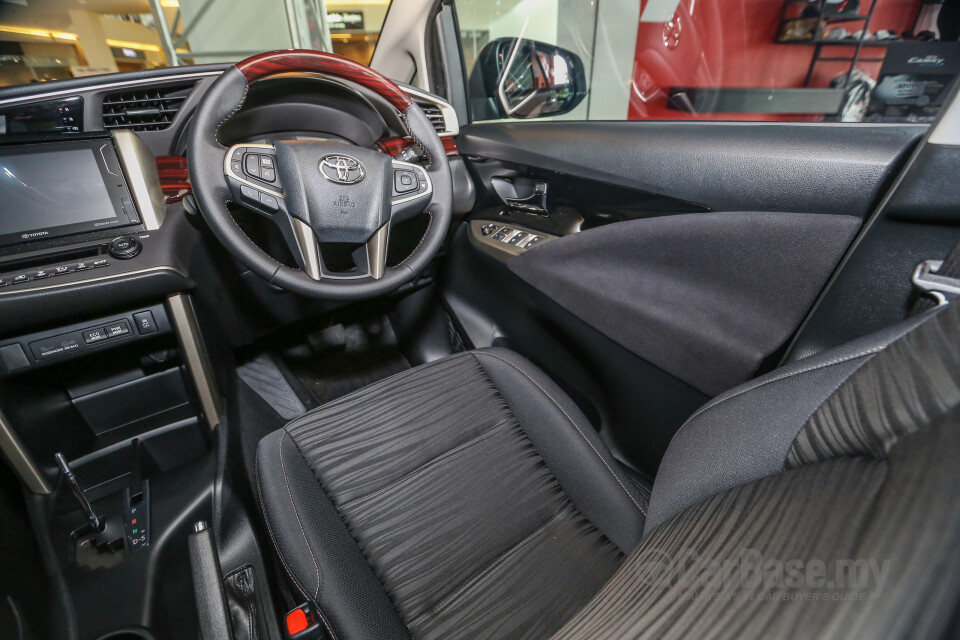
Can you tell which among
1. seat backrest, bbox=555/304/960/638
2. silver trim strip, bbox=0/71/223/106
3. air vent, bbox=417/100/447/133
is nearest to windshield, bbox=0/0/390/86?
air vent, bbox=417/100/447/133

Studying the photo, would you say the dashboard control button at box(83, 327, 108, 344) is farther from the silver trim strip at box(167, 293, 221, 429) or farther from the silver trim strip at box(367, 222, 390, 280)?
the silver trim strip at box(367, 222, 390, 280)

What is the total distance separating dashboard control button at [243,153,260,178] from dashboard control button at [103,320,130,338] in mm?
374

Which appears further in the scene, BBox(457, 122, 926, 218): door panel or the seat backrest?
BBox(457, 122, 926, 218): door panel

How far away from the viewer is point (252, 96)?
1027 millimetres

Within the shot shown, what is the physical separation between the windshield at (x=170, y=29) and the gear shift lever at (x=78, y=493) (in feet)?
11.0

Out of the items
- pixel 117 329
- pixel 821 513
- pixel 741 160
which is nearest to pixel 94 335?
pixel 117 329

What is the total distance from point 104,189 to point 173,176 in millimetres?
146

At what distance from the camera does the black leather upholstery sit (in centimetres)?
65

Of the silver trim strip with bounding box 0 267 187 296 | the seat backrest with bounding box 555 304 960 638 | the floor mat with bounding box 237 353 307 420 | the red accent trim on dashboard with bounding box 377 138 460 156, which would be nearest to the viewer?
the seat backrest with bounding box 555 304 960 638

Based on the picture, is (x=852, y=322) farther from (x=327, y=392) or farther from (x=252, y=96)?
(x=327, y=392)

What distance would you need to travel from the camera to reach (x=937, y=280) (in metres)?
0.64

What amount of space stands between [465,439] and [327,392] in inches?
33.5

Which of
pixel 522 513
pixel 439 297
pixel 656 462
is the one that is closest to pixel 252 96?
pixel 439 297

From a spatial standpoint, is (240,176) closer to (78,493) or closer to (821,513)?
(78,493)
